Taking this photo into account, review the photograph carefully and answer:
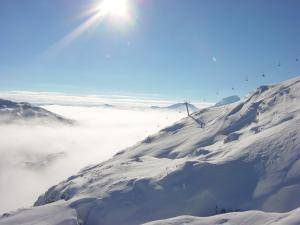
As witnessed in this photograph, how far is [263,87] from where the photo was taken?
102875 mm

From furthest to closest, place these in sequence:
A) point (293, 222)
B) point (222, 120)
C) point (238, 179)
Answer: point (222, 120) → point (238, 179) → point (293, 222)

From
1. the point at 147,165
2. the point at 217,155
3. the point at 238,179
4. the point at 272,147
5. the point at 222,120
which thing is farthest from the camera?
the point at 222,120

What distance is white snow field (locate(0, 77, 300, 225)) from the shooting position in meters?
51.6

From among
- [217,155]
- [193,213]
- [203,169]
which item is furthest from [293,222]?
[217,155]

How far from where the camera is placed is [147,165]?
82.3 meters

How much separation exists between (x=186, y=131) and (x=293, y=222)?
66.8 m

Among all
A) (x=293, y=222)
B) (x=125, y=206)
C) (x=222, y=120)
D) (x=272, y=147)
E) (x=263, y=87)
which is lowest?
(x=293, y=222)

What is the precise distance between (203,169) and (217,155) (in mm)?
8126

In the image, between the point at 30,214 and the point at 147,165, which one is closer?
the point at 30,214

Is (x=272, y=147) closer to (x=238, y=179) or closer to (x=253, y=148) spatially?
(x=253, y=148)

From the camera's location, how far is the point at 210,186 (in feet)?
195

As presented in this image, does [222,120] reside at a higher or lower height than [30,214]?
higher

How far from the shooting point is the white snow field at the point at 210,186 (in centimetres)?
5156

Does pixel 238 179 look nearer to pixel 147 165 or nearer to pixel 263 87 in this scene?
pixel 147 165
